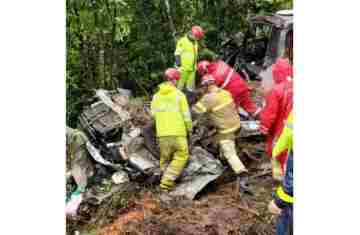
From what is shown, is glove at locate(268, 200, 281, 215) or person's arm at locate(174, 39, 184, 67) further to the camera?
person's arm at locate(174, 39, 184, 67)


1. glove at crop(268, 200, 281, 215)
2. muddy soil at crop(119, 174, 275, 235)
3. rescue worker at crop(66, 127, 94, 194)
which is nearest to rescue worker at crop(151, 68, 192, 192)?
muddy soil at crop(119, 174, 275, 235)

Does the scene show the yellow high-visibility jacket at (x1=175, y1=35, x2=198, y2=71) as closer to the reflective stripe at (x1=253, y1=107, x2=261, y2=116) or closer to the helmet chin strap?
the helmet chin strap

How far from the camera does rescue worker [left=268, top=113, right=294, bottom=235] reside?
3.96 meters

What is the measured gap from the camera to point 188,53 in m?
6.75

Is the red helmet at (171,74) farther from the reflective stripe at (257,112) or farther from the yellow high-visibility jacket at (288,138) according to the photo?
the yellow high-visibility jacket at (288,138)

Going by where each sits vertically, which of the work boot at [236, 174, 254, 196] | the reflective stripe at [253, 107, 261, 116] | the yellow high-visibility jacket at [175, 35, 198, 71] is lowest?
the work boot at [236, 174, 254, 196]

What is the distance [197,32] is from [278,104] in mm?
1802

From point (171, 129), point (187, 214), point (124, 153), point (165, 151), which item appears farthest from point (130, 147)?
point (187, 214)

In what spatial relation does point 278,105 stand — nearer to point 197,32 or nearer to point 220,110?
point 220,110

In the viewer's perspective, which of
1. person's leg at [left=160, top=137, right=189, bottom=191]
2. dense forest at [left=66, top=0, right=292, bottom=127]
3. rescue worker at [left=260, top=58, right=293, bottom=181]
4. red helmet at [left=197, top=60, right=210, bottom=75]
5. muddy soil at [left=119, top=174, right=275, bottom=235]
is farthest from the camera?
red helmet at [left=197, top=60, right=210, bottom=75]

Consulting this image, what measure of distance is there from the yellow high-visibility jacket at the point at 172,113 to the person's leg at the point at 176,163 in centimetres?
8

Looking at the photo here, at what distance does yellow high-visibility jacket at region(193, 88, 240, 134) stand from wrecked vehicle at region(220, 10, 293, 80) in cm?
88
